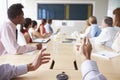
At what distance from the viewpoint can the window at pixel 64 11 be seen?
616 cm

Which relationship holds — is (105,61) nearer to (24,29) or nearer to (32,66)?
(32,66)

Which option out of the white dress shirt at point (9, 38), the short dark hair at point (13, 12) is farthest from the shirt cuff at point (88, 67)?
the short dark hair at point (13, 12)

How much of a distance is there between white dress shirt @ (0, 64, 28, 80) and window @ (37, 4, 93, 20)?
499 centimetres

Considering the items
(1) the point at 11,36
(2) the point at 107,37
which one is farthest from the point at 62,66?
(2) the point at 107,37

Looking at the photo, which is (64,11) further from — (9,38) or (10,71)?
(10,71)

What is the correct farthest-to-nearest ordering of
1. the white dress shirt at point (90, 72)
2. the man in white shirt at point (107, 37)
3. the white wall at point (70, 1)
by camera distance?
the white wall at point (70, 1) < the man in white shirt at point (107, 37) < the white dress shirt at point (90, 72)

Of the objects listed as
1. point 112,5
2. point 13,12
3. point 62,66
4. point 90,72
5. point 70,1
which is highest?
point 70,1

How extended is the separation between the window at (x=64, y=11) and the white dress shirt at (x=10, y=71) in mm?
4991

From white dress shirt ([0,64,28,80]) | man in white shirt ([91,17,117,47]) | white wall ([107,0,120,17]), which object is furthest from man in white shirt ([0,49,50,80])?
white wall ([107,0,120,17])

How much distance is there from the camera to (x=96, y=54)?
80.7 inches

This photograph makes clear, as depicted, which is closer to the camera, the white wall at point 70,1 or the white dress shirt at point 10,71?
the white dress shirt at point 10,71

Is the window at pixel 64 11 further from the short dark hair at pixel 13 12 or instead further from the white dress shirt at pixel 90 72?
the white dress shirt at pixel 90 72

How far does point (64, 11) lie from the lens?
6.25 m

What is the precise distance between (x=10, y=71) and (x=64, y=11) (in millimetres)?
5104
